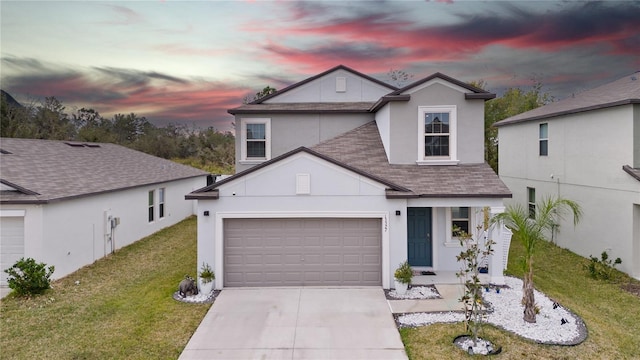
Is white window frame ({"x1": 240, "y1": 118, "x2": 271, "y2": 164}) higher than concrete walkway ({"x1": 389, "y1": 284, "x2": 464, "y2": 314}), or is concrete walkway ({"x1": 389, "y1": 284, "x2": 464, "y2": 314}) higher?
white window frame ({"x1": 240, "y1": 118, "x2": 271, "y2": 164})

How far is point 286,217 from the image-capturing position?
33.4 ft

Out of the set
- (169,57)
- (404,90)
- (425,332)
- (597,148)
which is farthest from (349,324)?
(169,57)

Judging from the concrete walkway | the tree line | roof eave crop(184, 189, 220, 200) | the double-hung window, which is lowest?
the concrete walkway

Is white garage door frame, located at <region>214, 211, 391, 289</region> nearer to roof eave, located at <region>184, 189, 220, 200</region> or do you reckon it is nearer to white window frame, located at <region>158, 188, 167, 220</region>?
roof eave, located at <region>184, 189, 220, 200</region>

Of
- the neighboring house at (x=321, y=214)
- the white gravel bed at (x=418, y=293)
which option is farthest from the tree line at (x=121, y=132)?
the white gravel bed at (x=418, y=293)

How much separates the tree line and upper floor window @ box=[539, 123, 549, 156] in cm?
2982

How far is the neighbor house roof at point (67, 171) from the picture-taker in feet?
36.3

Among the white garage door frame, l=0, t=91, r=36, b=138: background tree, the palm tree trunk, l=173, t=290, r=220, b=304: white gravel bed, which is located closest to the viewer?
the palm tree trunk

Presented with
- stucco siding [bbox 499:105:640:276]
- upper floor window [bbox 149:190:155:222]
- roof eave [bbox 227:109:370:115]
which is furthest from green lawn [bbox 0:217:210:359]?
stucco siding [bbox 499:105:640:276]

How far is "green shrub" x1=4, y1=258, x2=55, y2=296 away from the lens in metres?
9.55

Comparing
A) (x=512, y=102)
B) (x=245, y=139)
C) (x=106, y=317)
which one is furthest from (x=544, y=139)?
(x=512, y=102)

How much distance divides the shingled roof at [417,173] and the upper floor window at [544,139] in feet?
22.0

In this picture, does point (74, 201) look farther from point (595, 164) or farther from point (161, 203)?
point (595, 164)

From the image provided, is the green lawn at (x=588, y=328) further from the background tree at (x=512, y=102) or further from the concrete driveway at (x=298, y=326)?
the background tree at (x=512, y=102)
